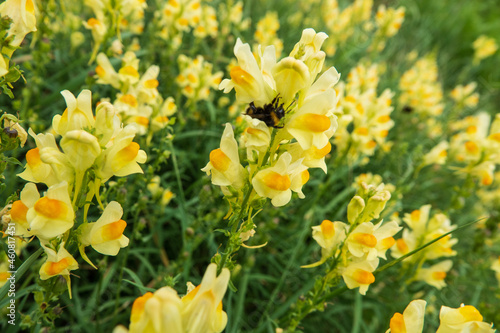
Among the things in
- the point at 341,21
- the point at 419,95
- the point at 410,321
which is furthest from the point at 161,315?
the point at 341,21

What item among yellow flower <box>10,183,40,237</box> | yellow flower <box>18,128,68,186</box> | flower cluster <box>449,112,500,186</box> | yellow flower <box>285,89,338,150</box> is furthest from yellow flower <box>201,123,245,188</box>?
flower cluster <box>449,112,500,186</box>

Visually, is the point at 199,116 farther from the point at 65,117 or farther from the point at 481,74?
the point at 481,74

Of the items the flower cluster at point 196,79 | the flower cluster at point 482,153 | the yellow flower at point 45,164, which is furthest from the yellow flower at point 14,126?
the flower cluster at point 482,153

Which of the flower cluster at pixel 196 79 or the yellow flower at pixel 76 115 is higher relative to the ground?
the yellow flower at pixel 76 115

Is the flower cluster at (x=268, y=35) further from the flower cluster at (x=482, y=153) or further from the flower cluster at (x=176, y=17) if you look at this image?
the flower cluster at (x=482, y=153)

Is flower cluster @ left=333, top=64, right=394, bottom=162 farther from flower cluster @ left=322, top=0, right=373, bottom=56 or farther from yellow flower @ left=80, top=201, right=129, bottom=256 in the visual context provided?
flower cluster @ left=322, top=0, right=373, bottom=56
